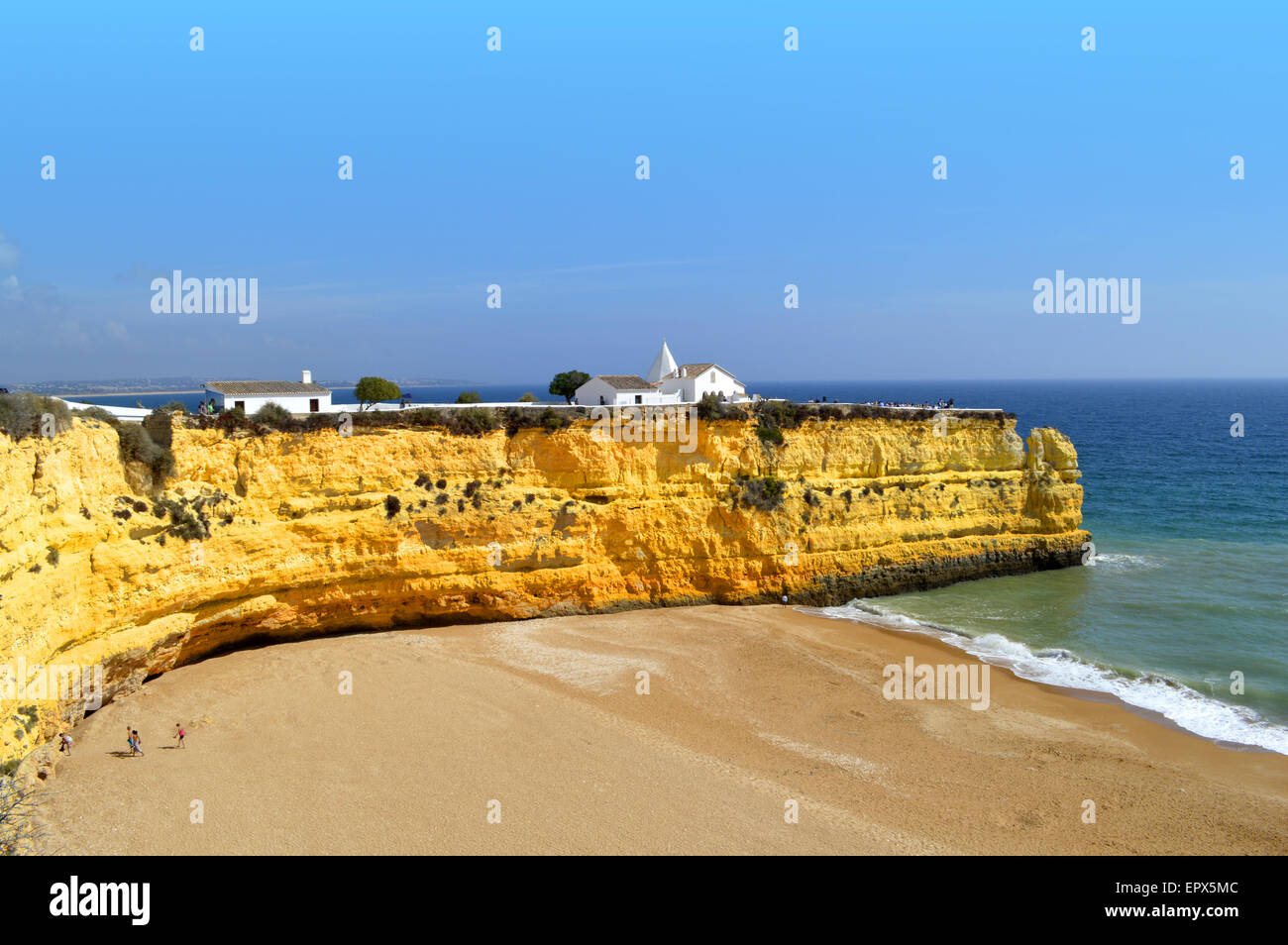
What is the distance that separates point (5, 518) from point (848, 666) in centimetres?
2168

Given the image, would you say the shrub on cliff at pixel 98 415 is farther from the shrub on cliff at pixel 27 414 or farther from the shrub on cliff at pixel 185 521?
the shrub on cliff at pixel 185 521

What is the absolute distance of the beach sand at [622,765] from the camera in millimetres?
13727

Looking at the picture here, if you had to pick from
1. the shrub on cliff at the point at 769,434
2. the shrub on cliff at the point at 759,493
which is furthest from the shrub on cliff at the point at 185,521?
the shrub on cliff at the point at 769,434

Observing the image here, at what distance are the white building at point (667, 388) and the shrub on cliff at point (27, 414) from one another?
66.2ft

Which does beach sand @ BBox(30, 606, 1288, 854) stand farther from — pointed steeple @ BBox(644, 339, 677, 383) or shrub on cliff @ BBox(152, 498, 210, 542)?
pointed steeple @ BBox(644, 339, 677, 383)

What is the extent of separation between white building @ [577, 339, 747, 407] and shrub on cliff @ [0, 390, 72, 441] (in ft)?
66.2

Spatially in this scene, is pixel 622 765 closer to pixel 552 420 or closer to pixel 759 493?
pixel 552 420

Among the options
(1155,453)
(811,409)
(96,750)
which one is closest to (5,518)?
(96,750)

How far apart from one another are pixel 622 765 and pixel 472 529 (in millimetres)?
11316

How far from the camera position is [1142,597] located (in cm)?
2841

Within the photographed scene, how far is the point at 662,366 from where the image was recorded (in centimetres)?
3997
